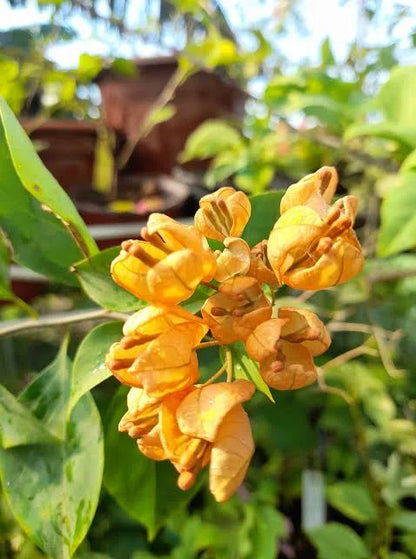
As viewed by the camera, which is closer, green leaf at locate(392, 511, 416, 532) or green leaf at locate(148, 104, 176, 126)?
green leaf at locate(392, 511, 416, 532)

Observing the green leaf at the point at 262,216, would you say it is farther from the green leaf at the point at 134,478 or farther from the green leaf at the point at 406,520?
the green leaf at the point at 406,520

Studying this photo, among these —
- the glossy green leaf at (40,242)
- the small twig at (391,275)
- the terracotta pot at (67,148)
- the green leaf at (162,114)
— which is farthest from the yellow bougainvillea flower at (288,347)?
the terracotta pot at (67,148)

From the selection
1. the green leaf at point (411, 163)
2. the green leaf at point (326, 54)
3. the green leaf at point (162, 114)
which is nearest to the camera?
the green leaf at point (411, 163)

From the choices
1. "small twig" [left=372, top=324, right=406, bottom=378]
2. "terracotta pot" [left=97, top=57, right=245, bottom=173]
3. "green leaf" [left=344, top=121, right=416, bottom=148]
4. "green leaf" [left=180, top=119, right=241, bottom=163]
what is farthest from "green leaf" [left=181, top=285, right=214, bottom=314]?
"terracotta pot" [left=97, top=57, right=245, bottom=173]

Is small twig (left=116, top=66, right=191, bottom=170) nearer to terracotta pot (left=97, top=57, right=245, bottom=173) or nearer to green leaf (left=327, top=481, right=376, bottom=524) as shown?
terracotta pot (left=97, top=57, right=245, bottom=173)

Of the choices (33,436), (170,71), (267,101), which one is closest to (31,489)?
(33,436)

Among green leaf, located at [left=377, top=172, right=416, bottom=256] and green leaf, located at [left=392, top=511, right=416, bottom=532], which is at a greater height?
green leaf, located at [left=377, top=172, right=416, bottom=256]

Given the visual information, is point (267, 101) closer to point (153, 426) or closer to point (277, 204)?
point (277, 204)
